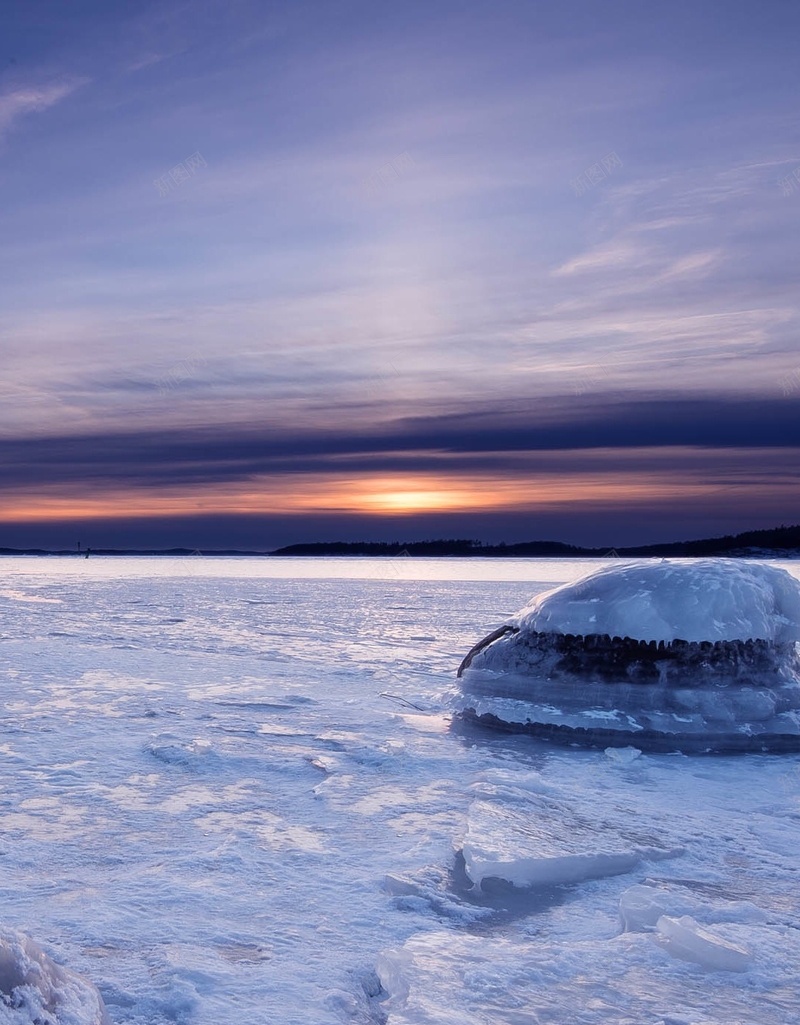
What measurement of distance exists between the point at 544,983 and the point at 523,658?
4.57 meters

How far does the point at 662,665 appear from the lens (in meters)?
6.58

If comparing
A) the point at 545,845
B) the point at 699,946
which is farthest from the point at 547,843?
the point at 699,946

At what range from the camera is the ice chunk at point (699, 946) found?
8.89ft

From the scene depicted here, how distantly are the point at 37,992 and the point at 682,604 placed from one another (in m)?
5.57

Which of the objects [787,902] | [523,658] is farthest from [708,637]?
[787,902]

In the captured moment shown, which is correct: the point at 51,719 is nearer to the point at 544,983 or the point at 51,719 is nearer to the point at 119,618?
the point at 544,983


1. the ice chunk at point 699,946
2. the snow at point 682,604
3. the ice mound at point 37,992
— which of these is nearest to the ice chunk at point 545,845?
the ice chunk at point 699,946

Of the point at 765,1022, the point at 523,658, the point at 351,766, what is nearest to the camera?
the point at 765,1022

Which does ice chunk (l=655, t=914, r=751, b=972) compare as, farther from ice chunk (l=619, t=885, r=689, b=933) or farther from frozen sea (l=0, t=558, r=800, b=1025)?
ice chunk (l=619, t=885, r=689, b=933)

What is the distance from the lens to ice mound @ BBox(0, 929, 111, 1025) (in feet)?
Answer: 6.07

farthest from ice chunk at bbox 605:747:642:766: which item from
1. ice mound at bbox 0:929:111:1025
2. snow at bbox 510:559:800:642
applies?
ice mound at bbox 0:929:111:1025

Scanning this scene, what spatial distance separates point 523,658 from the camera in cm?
712

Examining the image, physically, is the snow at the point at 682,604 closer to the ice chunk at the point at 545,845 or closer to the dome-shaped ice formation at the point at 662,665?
the dome-shaped ice formation at the point at 662,665

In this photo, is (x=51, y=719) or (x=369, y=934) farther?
(x=51, y=719)
